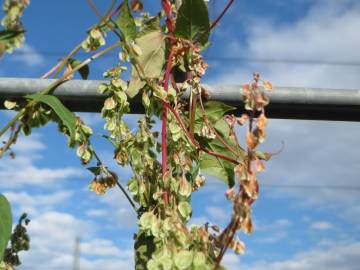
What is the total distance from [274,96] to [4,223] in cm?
34

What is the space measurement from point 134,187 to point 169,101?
12 cm

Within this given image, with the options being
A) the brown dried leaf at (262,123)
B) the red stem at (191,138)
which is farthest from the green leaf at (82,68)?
the brown dried leaf at (262,123)

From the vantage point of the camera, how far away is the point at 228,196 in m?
0.50

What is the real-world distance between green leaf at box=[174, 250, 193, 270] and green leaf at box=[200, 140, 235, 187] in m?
0.24

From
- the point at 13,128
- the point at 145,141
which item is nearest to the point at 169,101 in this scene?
the point at 145,141

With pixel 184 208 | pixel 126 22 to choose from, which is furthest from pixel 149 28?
pixel 184 208

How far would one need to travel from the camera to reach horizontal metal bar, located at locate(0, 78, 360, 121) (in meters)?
0.71

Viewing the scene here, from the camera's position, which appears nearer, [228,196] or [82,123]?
[228,196]

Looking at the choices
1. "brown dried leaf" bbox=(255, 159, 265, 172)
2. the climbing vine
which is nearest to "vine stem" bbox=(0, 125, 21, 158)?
the climbing vine

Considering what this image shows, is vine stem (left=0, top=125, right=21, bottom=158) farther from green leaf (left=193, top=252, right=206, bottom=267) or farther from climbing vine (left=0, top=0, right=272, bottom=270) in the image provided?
green leaf (left=193, top=252, right=206, bottom=267)

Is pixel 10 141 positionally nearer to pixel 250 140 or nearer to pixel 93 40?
pixel 93 40

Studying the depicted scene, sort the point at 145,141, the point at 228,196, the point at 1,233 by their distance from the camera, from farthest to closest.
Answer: the point at 145,141
the point at 1,233
the point at 228,196

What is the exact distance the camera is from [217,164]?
788 mm

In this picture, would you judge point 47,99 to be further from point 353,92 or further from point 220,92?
point 353,92
